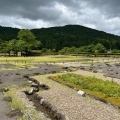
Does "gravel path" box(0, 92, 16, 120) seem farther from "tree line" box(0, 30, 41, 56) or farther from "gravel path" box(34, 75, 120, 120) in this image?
"tree line" box(0, 30, 41, 56)

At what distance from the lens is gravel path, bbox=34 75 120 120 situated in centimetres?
1422

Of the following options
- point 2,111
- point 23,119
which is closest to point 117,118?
point 23,119

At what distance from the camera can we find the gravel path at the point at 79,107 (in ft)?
46.6

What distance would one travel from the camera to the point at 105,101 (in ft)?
57.4

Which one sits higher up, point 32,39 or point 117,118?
point 32,39

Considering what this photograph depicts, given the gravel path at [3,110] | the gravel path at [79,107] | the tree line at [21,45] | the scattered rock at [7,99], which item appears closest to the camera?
the gravel path at [79,107]

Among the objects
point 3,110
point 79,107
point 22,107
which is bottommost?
point 3,110

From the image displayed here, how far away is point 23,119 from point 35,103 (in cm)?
448

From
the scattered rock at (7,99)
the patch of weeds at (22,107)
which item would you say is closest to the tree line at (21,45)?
the patch of weeds at (22,107)

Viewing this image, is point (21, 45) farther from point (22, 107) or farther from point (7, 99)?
point (22, 107)

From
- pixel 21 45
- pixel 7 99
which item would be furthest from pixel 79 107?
pixel 21 45

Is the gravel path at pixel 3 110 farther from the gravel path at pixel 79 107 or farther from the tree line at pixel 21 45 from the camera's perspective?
the tree line at pixel 21 45

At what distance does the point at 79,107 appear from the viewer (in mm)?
16203

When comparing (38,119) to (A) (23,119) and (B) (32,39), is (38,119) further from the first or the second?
(B) (32,39)
